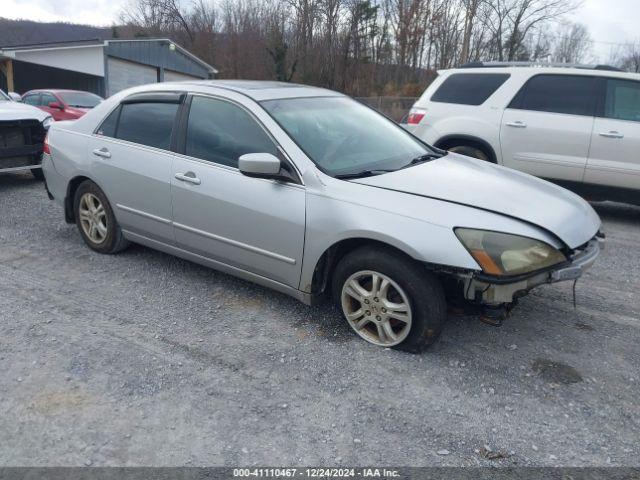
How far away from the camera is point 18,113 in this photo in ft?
25.6

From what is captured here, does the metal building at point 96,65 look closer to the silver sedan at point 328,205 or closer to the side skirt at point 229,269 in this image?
the silver sedan at point 328,205

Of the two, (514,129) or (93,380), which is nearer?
(93,380)

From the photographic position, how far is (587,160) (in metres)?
6.75

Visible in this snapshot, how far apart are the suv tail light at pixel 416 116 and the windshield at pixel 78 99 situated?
421 inches

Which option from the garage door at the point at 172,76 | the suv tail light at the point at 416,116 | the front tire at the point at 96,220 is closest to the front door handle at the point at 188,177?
the front tire at the point at 96,220

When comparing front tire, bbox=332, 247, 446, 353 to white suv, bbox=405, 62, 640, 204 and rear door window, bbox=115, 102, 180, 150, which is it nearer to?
rear door window, bbox=115, 102, 180, 150

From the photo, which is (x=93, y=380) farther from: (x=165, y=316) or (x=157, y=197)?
(x=157, y=197)

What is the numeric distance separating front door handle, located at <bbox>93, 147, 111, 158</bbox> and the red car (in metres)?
10.6

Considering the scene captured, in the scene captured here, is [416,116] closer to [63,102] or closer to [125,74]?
[63,102]

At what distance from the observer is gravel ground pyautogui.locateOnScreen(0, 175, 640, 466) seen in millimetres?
2660

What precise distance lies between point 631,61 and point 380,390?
211 ft

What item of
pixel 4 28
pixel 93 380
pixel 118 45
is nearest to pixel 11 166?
pixel 93 380

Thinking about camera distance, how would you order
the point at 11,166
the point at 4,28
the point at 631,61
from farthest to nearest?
the point at 631,61, the point at 4,28, the point at 11,166

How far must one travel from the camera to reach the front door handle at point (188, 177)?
4.12 m
